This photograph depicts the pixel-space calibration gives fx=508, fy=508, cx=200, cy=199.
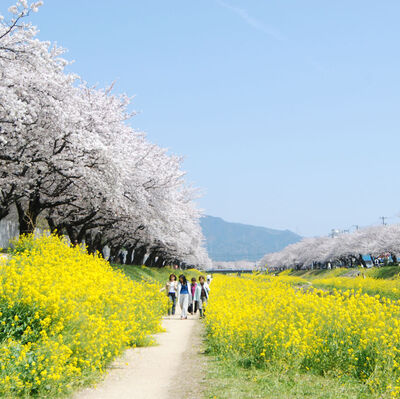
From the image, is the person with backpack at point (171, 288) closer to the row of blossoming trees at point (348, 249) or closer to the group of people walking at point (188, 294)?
the group of people walking at point (188, 294)

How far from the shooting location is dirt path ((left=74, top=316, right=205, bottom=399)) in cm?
815

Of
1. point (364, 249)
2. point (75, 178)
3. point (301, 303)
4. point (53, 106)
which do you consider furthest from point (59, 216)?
point (364, 249)

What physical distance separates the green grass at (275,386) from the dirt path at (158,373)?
0.37m

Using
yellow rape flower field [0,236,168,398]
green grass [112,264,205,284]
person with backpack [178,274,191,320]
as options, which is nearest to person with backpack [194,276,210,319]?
person with backpack [178,274,191,320]

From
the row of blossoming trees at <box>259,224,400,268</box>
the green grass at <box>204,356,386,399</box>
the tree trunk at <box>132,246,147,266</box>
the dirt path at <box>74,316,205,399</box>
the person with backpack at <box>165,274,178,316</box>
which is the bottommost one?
the dirt path at <box>74,316,205,399</box>

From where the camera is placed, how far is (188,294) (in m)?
21.1

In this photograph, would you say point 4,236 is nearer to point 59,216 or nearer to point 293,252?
point 59,216

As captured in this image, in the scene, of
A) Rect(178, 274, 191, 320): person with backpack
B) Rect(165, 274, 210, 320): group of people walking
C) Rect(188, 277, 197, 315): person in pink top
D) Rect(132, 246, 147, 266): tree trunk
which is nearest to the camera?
Rect(178, 274, 191, 320): person with backpack

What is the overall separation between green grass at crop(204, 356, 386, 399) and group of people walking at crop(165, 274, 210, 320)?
1120cm

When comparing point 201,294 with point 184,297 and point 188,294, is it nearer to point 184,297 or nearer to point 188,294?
point 188,294

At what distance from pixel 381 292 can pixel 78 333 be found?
99.0ft

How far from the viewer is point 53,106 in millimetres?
18359

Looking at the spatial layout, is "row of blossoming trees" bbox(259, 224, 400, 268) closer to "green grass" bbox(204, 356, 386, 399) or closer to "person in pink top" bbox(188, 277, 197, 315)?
"person in pink top" bbox(188, 277, 197, 315)

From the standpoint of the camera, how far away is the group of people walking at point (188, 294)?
20.8 metres
